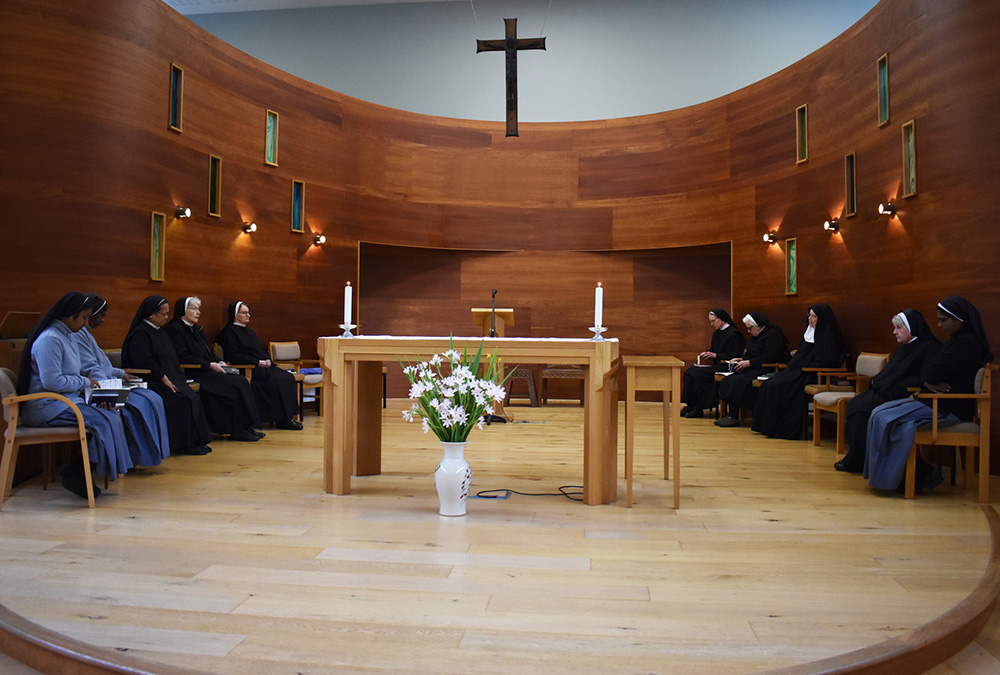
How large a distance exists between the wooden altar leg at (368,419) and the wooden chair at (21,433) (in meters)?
1.54

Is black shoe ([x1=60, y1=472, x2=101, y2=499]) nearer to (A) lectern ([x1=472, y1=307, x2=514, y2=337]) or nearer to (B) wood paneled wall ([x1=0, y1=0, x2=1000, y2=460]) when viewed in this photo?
(B) wood paneled wall ([x1=0, y1=0, x2=1000, y2=460])

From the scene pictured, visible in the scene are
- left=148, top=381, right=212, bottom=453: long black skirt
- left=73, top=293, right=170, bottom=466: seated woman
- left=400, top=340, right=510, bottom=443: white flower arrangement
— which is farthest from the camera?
left=148, top=381, right=212, bottom=453: long black skirt

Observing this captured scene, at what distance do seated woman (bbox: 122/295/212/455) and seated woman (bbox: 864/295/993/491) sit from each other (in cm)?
472

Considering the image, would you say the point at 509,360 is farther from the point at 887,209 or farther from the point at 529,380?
the point at 529,380

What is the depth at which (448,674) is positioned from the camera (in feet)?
7.02

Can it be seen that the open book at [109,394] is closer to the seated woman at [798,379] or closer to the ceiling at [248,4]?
the seated woman at [798,379]

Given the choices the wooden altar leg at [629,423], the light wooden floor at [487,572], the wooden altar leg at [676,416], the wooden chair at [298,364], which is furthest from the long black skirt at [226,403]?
the wooden altar leg at [676,416]

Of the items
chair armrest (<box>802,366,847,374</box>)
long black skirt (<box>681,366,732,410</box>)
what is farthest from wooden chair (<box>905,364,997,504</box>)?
long black skirt (<box>681,366,732,410</box>)

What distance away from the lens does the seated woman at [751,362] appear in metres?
7.99

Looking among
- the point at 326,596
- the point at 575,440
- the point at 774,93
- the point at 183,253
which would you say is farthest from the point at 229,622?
the point at 774,93

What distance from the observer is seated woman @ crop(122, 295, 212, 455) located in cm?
577

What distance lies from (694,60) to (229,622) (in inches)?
381

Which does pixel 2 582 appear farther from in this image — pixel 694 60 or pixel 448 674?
pixel 694 60

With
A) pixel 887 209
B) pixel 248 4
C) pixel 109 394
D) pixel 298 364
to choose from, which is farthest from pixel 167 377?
pixel 248 4
